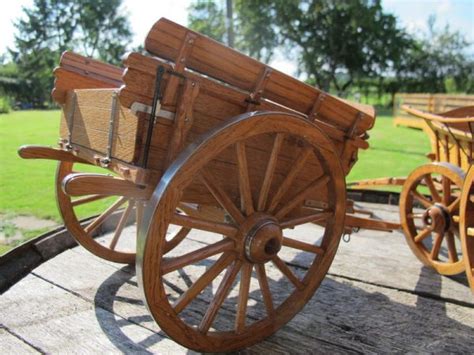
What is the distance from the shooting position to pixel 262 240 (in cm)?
198

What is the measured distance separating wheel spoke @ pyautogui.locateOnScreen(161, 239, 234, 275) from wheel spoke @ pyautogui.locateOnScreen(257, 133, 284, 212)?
0.80 feet

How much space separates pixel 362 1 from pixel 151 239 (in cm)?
3603

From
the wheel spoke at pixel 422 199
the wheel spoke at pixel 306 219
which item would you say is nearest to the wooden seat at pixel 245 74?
the wheel spoke at pixel 306 219

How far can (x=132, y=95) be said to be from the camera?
67.7 inches

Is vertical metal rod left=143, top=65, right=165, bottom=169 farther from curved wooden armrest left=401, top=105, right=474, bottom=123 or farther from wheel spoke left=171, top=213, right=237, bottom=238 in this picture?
curved wooden armrest left=401, top=105, right=474, bottom=123

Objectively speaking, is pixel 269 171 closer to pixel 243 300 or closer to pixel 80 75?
pixel 243 300

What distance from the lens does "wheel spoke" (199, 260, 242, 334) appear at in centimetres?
190

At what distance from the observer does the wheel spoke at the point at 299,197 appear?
2.18 m

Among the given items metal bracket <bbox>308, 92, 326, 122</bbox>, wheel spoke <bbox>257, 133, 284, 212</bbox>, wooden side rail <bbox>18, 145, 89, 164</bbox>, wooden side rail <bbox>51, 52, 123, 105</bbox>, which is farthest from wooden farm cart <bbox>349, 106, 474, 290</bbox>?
wooden side rail <bbox>18, 145, 89, 164</bbox>

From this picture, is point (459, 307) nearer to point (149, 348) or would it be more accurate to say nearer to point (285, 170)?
point (285, 170)

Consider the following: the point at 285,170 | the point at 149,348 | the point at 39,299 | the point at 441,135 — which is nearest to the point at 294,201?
the point at 285,170

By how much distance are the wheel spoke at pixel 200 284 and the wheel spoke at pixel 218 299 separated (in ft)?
0.13

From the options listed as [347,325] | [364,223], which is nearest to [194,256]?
[347,325]

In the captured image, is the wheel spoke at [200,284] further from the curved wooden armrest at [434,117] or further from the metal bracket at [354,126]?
the curved wooden armrest at [434,117]
